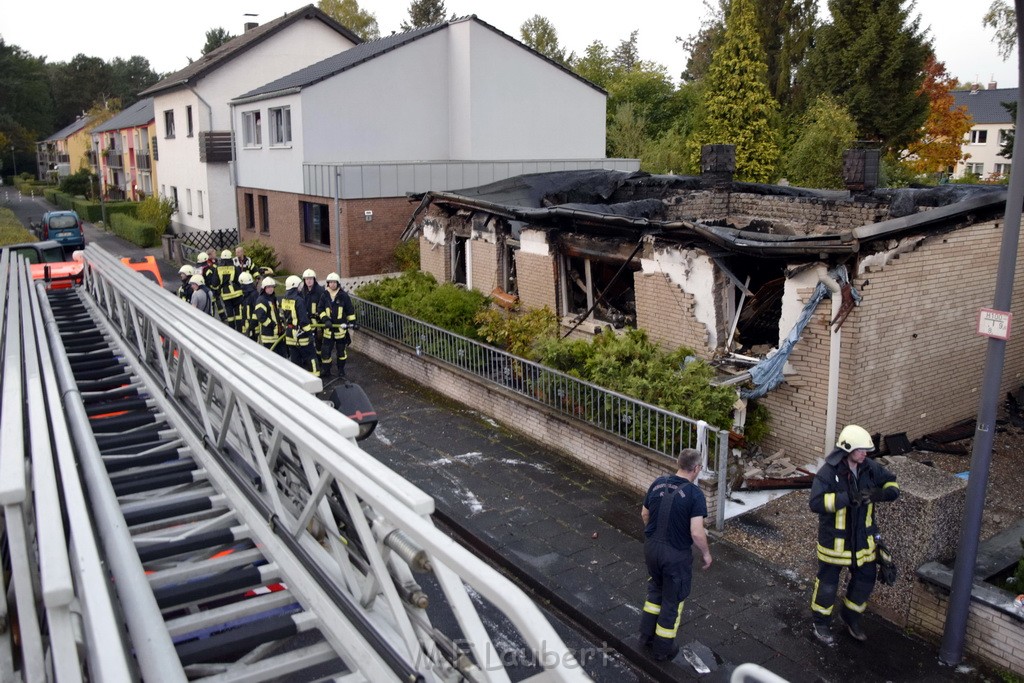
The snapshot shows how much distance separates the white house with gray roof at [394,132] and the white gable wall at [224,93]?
11.1 feet

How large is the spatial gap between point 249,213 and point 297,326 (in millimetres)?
15300

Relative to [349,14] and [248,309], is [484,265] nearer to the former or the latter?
[248,309]

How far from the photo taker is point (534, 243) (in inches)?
518

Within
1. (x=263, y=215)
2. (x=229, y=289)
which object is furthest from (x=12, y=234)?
(x=229, y=289)

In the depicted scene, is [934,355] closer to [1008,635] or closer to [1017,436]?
[1017,436]

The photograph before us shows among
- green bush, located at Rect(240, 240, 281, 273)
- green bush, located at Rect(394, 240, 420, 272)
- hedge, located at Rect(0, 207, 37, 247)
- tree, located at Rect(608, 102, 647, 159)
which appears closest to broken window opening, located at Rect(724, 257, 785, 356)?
green bush, located at Rect(394, 240, 420, 272)

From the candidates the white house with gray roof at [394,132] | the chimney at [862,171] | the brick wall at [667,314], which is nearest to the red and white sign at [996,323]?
the brick wall at [667,314]

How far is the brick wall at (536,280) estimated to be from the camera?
1299 cm

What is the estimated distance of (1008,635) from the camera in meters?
5.71

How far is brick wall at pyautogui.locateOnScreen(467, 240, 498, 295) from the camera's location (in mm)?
14414

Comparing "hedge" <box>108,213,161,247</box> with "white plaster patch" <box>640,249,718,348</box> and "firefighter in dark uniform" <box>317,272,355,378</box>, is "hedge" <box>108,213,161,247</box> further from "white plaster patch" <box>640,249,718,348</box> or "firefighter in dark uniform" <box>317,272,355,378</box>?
"white plaster patch" <box>640,249,718,348</box>

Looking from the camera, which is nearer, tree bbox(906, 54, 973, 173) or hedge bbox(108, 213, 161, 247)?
hedge bbox(108, 213, 161, 247)

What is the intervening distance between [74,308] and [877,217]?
1115 centimetres

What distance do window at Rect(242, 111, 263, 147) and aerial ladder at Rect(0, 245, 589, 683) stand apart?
19006mm
